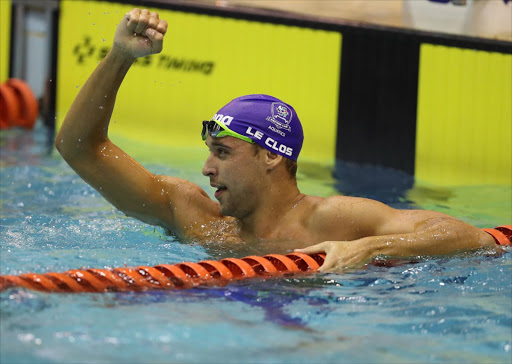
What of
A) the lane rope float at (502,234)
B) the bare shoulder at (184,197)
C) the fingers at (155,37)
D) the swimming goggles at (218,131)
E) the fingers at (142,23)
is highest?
the fingers at (142,23)

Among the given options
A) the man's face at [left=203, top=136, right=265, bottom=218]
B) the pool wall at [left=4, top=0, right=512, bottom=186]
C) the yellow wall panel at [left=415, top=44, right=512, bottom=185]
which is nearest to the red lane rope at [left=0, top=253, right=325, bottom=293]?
the man's face at [left=203, top=136, right=265, bottom=218]

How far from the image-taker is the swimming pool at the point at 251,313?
2250 millimetres

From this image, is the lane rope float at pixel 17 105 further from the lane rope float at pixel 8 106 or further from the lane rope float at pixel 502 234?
the lane rope float at pixel 502 234

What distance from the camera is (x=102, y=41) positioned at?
680 centimetres

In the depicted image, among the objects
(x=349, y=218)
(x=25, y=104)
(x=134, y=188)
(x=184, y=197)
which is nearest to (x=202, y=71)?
(x=25, y=104)

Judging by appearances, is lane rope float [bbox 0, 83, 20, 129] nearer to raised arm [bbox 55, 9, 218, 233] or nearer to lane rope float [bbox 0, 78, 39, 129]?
lane rope float [bbox 0, 78, 39, 129]

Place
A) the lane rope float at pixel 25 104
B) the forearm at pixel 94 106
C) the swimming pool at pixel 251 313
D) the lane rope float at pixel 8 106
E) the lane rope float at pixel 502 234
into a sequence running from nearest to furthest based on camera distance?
the swimming pool at pixel 251 313, the forearm at pixel 94 106, the lane rope float at pixel 502 234, the lane rope float at pixel 8 106, the lane rope float at pixel 25 104

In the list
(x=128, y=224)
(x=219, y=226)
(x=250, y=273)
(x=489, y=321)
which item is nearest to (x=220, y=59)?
(x=128, y=224)

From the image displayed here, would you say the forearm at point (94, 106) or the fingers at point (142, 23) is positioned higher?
the fingers at point (142, 23)

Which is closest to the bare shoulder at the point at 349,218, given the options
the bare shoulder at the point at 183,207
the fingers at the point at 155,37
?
the bare shoulder at the point at 183,207

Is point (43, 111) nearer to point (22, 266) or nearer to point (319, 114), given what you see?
point (319, 114)

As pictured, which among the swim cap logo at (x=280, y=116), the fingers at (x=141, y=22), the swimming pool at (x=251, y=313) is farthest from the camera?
the swim cap logo at (x=280, y=116)

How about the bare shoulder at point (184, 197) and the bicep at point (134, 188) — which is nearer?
the bicep at point (134, 188)

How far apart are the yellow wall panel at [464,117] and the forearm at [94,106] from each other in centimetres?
323
